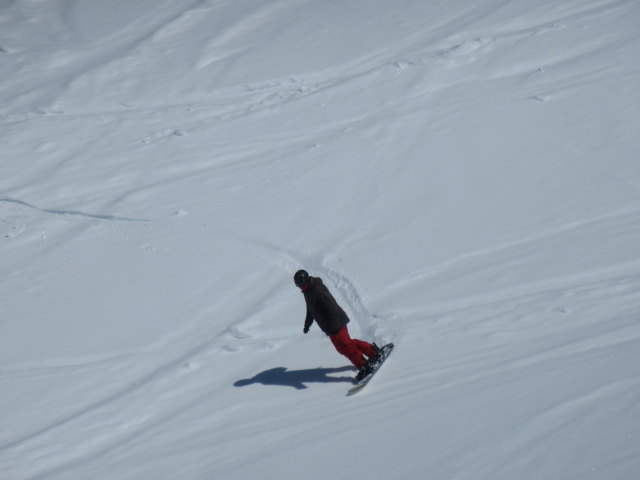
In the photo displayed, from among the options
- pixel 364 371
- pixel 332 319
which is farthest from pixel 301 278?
pixel 364 371

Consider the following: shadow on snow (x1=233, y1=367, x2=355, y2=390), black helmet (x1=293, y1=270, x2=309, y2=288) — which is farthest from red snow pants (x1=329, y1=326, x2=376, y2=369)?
black helmet (x1=293, y1=270, x2=309, y2=288)

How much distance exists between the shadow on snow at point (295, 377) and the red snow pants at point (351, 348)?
0.23 metres

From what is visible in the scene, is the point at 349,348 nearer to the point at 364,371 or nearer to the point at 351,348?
the point at 351,348

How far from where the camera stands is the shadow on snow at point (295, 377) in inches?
277

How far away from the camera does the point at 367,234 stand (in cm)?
1009

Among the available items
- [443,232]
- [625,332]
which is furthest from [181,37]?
[625,332]

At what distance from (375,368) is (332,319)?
0.60 metres

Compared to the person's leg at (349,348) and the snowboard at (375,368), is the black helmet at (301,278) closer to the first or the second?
the person's leg at (349,348)

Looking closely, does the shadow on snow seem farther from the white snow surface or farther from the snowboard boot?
the snowboard boot

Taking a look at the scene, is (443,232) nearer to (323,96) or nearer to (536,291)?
(536,291)

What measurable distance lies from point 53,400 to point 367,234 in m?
4.57

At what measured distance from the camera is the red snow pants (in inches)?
266

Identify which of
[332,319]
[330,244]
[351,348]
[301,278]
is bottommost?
[330,244]

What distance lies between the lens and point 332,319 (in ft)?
22.0
